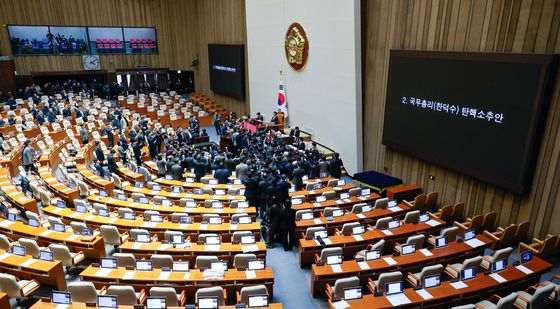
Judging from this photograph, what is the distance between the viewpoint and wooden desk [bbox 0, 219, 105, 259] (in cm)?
853

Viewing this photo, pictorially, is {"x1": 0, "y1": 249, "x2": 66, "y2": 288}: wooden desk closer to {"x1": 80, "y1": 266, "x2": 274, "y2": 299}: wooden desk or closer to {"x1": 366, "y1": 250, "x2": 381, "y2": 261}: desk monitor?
{"x1": 80, "y1": 266, "x2": 274, "y2": 299}: wooden desk

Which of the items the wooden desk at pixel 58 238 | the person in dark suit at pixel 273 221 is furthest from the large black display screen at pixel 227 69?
the wooden desk at pixel 58 238

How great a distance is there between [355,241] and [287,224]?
163 cm

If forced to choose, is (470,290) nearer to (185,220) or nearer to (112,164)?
(185,220)

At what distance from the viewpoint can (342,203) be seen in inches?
430

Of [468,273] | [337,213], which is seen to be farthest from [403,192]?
[468,273]

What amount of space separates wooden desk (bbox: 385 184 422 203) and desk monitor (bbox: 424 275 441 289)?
17.1 ft

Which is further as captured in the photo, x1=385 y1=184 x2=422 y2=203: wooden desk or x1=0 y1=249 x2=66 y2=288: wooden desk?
x1=385 y1=184 x2=422 y2=203: wooden desk

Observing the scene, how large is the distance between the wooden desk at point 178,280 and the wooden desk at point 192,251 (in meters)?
0.81

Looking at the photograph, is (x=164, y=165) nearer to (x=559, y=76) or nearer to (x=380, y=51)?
(x=380, y=51)

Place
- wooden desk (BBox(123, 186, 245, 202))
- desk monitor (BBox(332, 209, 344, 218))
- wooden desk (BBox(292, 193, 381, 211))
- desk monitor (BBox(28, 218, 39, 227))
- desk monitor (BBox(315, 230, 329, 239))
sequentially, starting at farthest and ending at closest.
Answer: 1. wooden desk (BBox(123, 186, 245, 202))
2. wooden desk (BBox(292, 193, 381, 211))
3. desk monitor (BBox(332, 209, 344, 218))
4. desk monitor (BBox(28, 218, 39, 227))
5. desk monitor (BBox(315, 230, 329, 239))

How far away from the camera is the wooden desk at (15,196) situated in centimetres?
1074

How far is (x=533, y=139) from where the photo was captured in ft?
28.6

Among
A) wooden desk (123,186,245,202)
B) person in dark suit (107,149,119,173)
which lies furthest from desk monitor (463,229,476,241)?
person in dark suit (107,149,119,173)
